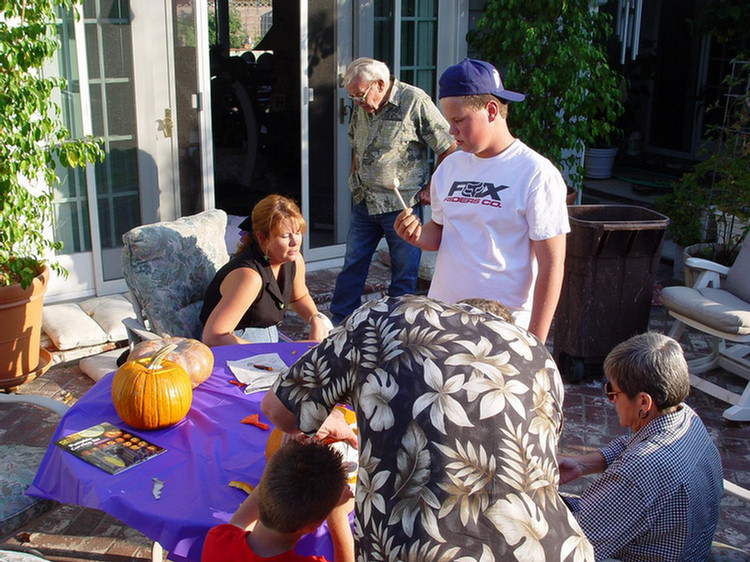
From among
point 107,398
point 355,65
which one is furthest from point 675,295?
point 107,398

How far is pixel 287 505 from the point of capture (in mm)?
1721

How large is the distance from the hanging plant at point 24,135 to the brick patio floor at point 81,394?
0.64 metres

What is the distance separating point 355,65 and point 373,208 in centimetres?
82

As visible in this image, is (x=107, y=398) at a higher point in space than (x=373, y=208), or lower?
lower

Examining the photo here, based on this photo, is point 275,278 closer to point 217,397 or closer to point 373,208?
point 217,397

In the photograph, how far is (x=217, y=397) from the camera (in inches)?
104

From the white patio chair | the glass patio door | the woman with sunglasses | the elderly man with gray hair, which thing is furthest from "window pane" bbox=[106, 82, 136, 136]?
the woman with sunglasses

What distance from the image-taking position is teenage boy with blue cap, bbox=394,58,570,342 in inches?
106

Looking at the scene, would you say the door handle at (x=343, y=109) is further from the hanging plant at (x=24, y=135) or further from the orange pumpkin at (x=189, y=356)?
the orange pumpkin at (x=189, y=356)

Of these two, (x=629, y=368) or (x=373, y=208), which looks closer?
(x=629, y=368)

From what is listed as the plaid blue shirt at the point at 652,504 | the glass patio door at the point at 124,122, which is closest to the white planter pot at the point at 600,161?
the glass patio door at the point at 124,122

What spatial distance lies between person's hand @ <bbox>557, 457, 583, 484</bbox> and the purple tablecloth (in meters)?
0.87

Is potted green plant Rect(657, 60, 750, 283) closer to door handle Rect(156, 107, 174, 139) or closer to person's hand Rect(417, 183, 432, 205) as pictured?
person's hand Rect(417, 183, 432, 205)

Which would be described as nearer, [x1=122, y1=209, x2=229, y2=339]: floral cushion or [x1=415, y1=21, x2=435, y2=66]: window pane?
[x1=122, y1=209, x2=229, y2=339]: floral cushion
